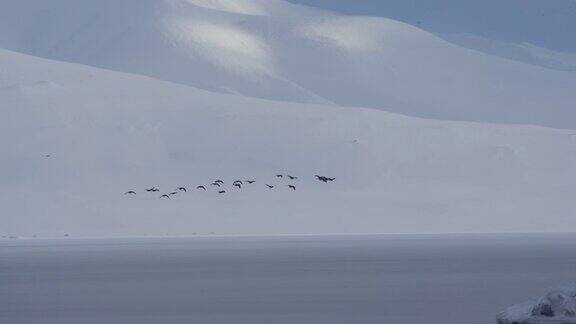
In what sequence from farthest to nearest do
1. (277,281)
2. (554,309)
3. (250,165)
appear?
(250,165) < (277,281) < (554,309)

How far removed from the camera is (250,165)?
5522cm

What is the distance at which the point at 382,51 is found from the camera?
92562 millimetres

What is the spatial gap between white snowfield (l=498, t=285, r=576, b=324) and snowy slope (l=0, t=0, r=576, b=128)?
65.9 meters

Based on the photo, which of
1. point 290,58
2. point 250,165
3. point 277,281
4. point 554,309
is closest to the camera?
point 554,309

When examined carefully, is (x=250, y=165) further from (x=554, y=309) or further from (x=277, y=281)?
(x=554, y=309)

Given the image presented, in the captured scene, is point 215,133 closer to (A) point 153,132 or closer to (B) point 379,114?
(A) point 153,132

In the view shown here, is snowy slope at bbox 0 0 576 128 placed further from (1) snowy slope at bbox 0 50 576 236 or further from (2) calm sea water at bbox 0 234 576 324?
(2) calm sea water at bbox 0 234 576 324

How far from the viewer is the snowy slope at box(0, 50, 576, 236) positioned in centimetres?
4947

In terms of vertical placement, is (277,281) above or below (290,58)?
below

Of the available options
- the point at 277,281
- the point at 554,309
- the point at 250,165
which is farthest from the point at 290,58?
the point at 554,309

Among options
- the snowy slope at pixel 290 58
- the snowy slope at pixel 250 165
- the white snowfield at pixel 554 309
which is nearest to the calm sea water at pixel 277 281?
the white snowfield at pixel 554 309

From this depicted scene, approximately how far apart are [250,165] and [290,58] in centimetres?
3677

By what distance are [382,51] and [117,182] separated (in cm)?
4245

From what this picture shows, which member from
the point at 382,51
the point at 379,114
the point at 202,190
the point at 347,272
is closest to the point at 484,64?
the point at 382,51
